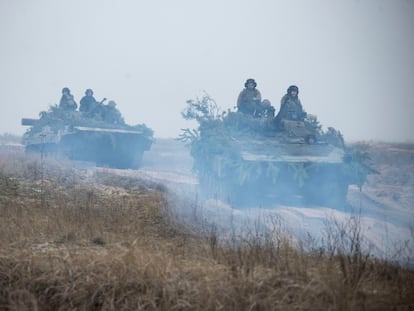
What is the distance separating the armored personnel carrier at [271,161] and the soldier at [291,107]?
1.26ft

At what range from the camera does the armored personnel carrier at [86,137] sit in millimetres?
16594

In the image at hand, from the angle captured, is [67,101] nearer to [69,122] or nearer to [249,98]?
[69,122]

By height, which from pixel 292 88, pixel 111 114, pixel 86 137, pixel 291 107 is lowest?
pixel 86 137

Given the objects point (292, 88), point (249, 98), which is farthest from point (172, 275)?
point (292, 88)

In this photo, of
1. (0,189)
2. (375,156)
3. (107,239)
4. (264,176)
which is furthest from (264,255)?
(375,156)

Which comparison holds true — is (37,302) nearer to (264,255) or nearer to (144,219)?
(264,255)

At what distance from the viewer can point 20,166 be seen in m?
12.5

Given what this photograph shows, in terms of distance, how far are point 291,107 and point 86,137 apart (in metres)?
7.95

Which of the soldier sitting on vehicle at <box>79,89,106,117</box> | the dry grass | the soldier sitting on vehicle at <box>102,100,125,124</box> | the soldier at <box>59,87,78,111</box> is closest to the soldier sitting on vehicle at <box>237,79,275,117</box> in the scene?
the dry grass

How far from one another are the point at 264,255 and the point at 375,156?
17222mm

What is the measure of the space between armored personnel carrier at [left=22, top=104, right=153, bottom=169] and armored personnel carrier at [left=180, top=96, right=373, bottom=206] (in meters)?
5.98

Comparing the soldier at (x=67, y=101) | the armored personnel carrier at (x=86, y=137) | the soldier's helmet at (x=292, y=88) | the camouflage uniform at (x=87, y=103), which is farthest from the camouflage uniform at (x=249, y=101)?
the soldier at (x=67, y=101)

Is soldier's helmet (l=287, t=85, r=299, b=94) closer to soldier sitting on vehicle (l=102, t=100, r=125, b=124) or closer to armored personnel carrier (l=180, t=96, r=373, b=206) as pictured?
armored personnel carrier (l=180, t=96, r=373, b=206)

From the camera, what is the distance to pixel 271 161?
10227 millimetres
